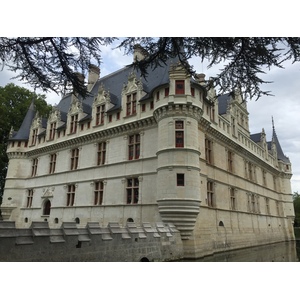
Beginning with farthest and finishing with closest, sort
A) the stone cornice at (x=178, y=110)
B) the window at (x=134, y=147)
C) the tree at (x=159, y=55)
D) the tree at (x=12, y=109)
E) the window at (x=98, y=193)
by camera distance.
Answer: the tree at (x=12, y=109) < the window at (x=98, y=193) < the window at (x=134, y=147) < the stone cornice at (x=178, y=110) < the tree at (x=159, y=55)

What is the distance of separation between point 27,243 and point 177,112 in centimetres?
893

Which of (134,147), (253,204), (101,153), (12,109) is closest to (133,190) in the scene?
(134,147)

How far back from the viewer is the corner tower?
11914 mm

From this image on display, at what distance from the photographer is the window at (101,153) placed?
1672cm

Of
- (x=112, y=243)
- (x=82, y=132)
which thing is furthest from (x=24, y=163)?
(x=112, y=243)

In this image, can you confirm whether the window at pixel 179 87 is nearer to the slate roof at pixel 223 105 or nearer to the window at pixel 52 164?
the slate roof at pixel 223 105

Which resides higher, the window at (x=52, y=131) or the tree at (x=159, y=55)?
the window at (x=52, y=131)

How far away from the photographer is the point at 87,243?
7.36 meters

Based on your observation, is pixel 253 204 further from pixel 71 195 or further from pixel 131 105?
pixel 71 195

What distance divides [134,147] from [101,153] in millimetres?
2805

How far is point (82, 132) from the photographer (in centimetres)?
1841

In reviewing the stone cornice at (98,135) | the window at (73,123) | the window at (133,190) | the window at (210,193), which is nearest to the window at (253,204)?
the window at (210,193)

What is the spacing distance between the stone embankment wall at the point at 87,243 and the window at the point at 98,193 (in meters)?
5.87

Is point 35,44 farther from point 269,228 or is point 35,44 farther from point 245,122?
point 269,228
